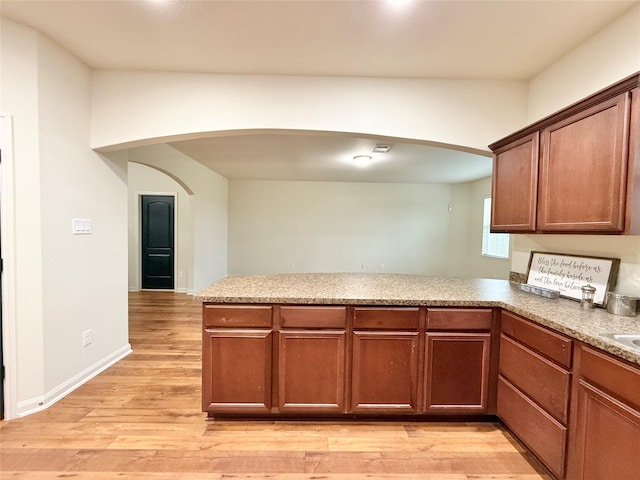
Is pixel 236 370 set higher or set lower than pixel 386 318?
lower

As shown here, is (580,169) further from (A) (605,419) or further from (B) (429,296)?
(A) (605,419)

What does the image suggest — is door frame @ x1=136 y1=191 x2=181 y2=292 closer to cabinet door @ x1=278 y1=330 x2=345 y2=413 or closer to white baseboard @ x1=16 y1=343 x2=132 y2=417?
white baseboard @ x1=16 y1=343 x2=132 y2=417

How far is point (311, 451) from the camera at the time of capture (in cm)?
185

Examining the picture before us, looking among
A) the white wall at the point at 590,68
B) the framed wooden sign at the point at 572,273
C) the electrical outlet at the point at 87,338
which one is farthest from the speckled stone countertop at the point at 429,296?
the white wall at the point at 590,68

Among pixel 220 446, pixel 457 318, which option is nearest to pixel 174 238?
pixel 220 446

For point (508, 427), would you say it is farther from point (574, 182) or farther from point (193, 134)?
point (193, 134)

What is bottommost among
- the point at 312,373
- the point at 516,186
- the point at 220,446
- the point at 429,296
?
the point at 220,446

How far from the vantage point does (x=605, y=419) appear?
1309mm

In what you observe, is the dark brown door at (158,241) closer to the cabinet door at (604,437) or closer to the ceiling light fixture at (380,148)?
the ceiling light fixture at (380,148)

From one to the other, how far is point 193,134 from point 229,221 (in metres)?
5.33

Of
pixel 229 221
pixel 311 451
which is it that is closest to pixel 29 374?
pixel 311 451

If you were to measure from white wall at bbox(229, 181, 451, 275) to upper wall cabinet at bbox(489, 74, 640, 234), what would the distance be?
5.51 meters

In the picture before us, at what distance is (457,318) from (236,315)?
1477 millimetres

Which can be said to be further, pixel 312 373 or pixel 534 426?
pixel 312 373
